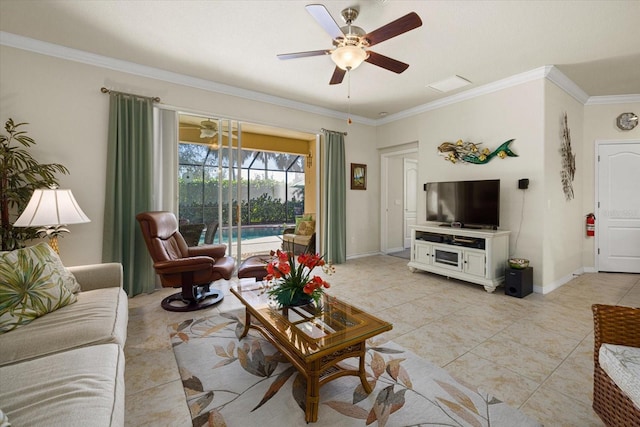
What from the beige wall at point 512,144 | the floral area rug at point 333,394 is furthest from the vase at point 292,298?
the beige wall at point 512,144

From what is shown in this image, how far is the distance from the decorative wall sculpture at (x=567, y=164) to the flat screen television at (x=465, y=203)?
1.07 metres

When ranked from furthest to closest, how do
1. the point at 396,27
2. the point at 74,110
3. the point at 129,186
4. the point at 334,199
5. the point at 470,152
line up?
the point at 334,199 < the point at 470,152 < the point at 129,186 < the point at 74,110 < the point at 396,27

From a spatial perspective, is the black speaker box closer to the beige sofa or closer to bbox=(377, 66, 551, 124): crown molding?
bbox=(377, 66, 551, 124): crown molding

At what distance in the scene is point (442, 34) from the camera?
2.79 m

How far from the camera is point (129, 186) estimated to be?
3.39 metres

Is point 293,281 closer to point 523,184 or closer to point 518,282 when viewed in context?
point 518,282

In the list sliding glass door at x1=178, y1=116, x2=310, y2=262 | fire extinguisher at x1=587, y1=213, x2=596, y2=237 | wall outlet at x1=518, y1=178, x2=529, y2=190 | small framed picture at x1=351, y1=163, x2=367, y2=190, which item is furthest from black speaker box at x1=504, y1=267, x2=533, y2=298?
sliding glass door at x1=178, y1=116, x2=310, y2=262

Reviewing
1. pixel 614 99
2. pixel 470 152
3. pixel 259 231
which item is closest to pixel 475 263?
pixel 470 152

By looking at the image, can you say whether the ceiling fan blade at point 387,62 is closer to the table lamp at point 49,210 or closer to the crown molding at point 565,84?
the crown molding at point 565,84

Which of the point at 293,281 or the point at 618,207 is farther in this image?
the point at 618,207

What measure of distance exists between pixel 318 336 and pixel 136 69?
12.3ft

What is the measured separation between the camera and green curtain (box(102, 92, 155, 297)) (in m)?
3.28

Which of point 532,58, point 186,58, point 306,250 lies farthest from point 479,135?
point 186,58

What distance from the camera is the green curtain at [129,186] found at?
10.8ft
